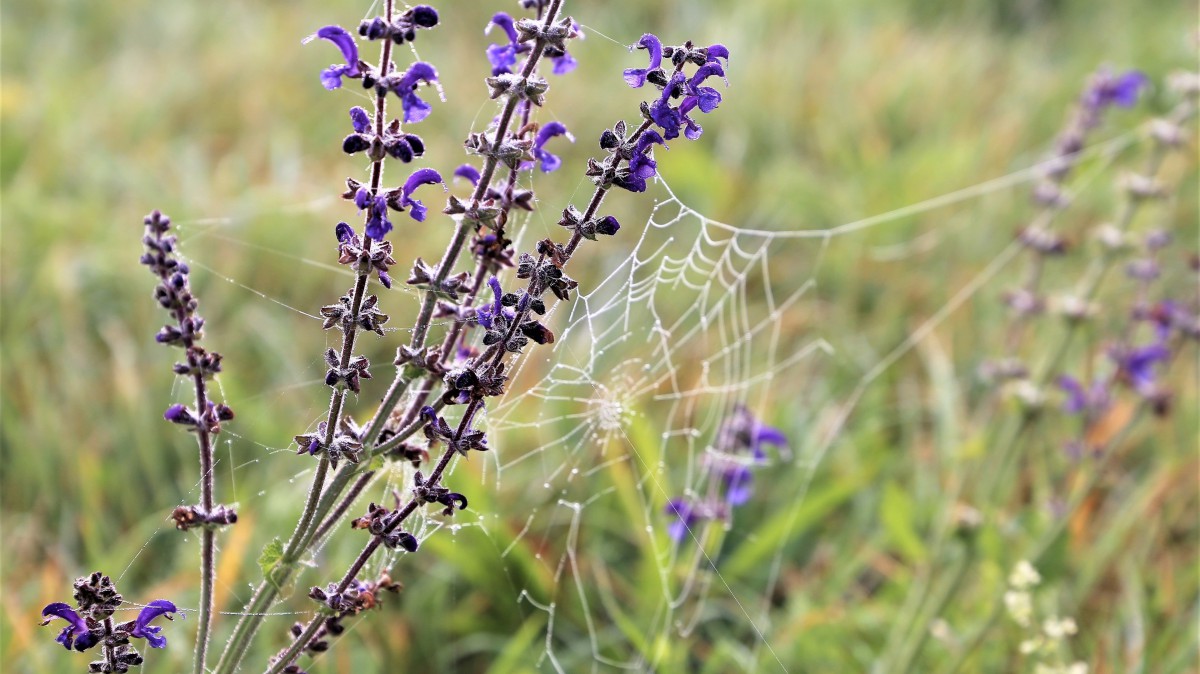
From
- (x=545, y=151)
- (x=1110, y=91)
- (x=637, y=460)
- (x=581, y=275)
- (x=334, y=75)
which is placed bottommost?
(x=545, y=151)

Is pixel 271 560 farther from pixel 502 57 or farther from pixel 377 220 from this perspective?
pixel 502 57

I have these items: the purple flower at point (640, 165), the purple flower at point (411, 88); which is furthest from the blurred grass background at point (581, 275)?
the purple flower at point (640, 165)

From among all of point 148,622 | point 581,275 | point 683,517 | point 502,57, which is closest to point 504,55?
point 502,57

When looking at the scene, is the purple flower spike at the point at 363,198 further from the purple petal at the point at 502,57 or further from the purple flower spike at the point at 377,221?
the purple petal at the point at 502,57

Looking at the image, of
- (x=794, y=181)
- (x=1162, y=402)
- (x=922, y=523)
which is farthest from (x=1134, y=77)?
(x=794, y=181)

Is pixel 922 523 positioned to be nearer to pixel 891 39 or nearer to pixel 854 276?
pixel 854 276

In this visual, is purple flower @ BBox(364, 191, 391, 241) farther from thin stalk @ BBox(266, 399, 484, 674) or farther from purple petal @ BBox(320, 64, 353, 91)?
thin stalk @ BBox(266, 399, 484, 674)
